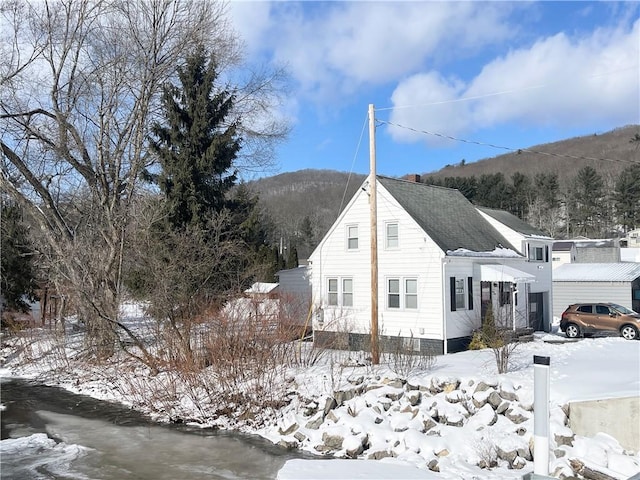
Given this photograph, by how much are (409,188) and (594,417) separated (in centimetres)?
1424

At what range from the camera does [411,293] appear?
2112cm

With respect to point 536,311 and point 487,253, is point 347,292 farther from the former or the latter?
point 536,311

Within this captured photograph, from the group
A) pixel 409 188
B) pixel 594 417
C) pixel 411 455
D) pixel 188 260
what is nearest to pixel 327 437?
pixel 411 455

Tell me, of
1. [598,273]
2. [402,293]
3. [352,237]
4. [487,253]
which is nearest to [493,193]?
[598,273]

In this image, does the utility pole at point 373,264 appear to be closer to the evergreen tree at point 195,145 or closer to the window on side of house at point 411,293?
the window on side of house at point 411,293

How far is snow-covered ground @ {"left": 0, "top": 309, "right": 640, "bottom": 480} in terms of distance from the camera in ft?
35.0

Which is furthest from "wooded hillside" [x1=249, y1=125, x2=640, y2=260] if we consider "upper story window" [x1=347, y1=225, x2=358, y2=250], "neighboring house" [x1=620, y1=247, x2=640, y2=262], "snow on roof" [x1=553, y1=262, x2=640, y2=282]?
"upper story window" [x1=347, y1=225, x2=358, y2=250]

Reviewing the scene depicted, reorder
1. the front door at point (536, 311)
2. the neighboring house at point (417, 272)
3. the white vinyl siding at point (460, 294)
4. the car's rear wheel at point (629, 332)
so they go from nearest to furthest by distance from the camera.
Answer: the neighboring house at point (417, 272) → the white vinyl siding at point (460, 294) → the car's rear wheel at point (629, 332) → the front door at point (536, 311)

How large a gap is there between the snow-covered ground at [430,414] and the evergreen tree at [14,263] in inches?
530

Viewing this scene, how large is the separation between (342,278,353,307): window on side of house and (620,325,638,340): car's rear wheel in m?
11.5

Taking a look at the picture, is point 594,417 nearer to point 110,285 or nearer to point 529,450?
point 529,450

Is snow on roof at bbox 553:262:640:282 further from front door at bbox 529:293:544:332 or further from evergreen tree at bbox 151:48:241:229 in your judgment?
evergreen tree at bbox 151:48:241:229

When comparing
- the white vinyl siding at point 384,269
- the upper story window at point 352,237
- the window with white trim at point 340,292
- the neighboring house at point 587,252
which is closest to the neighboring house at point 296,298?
the white vinyl siding at point 384,269

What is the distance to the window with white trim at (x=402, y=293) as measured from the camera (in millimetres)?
21062
